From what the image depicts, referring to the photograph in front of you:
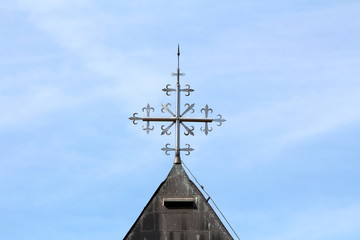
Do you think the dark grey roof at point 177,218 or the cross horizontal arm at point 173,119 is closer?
the dark grey roof at point 177,218

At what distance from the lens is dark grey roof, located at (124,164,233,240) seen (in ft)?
104

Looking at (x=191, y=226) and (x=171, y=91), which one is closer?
(x=191, y=226)

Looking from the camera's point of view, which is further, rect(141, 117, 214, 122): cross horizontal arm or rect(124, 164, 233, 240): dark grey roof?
rect(141, 117, 214, 122): cross horizontal arm

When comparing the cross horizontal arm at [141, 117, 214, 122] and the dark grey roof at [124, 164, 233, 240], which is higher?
the cross horizontal arm at [141, 117, 214, 122]

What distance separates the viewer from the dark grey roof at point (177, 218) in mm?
31656

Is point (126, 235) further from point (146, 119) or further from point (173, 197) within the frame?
point (146, 119)

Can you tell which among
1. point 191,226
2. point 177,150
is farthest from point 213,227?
point 177,150

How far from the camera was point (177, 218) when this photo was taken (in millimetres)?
31969

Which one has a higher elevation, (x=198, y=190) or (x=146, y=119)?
(x=146, y=119)

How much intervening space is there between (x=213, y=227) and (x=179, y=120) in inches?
134

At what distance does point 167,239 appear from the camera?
3164 cm

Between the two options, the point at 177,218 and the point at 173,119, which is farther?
the point at 173,119

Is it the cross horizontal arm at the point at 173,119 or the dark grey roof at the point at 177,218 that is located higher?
the cross horizontal arm at the point at 173,119

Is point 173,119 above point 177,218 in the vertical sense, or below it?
above
